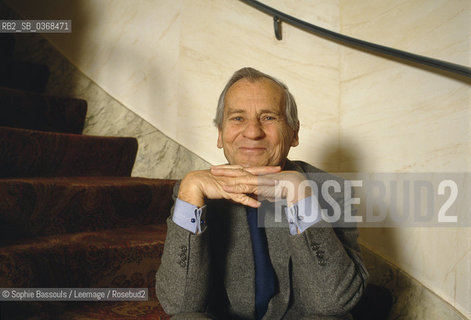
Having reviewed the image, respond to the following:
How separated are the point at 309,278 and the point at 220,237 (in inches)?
13.2

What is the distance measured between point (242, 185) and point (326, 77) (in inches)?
45.3

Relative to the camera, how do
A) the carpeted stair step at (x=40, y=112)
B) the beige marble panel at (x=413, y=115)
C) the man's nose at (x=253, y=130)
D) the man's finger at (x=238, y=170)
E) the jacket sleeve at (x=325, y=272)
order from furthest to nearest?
the carpeted stair step at (x=40, y=112) < the beige marble panel at (x=413, y=115) < the man's nose at (x=253, y=130) < the man's finger at (x=238, y=170) < the jacket sleeve at (x=325, y=272)

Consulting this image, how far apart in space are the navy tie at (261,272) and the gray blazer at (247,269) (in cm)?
2

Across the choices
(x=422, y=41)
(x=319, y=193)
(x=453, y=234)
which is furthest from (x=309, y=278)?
(x=422, y=41)


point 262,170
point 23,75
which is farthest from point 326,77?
point 23,75

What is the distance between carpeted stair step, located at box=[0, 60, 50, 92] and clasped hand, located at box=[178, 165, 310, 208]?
179cm

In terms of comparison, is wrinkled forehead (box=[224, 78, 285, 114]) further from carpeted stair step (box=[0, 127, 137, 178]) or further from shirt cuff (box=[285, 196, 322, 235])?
carpeted stair step (box=[0, 127, 137, 178])

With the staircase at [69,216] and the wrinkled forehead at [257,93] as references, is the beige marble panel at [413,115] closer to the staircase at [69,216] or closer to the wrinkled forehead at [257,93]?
the wrinkled forehead at [257,93]

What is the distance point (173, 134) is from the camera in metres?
2.55

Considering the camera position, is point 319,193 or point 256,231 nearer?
point 256,231

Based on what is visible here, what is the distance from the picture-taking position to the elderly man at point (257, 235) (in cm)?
111

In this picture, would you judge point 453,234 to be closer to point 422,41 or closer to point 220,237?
point 422,41

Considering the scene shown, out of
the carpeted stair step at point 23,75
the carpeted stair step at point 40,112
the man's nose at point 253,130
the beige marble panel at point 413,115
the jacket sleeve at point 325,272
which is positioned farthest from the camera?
the carpeted stair step at point 23,75

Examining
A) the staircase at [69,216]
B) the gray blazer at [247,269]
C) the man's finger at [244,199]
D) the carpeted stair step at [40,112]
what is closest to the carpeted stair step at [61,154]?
the staircase at [69,216]
